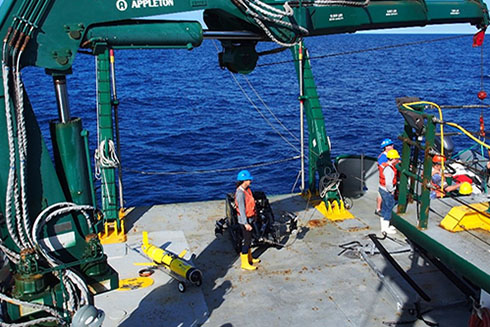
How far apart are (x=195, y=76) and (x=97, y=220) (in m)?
53.6

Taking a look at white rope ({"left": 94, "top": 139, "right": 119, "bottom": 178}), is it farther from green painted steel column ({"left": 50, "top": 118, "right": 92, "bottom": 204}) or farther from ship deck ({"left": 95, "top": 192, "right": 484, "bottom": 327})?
green painted steel column ({"left": 50, "top": 118, "right": 92, "bottom": 204})

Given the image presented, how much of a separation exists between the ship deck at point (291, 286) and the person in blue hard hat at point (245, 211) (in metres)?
0.26

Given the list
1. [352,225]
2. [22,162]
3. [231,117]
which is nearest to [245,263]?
[352,225]

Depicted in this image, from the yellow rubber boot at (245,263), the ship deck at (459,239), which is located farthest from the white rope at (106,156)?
the ship deck at (459,239)

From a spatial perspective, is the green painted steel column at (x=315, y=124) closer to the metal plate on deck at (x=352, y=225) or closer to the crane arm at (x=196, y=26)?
the metal plate on deck at (x=352, y=225)

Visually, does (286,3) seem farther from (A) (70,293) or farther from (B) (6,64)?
(A) (70,293)

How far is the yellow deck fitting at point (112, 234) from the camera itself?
10927 millimetres

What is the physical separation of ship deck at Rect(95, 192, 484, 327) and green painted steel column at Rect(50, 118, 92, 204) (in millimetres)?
2981

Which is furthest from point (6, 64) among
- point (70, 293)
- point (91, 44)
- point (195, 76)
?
point (195, 76)

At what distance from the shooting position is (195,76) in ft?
192

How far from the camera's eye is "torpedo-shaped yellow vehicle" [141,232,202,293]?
8945mm

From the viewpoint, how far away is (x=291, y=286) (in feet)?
29.8

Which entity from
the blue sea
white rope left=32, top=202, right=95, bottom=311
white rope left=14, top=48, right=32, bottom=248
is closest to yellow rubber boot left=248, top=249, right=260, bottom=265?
the blue sea

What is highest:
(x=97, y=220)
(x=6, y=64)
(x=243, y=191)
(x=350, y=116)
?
(x=6, y=64)
